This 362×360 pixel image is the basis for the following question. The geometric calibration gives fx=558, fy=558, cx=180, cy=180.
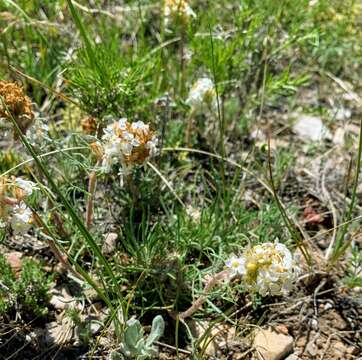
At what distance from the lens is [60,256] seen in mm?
2379

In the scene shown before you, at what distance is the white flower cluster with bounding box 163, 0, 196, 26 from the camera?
10.0 feet

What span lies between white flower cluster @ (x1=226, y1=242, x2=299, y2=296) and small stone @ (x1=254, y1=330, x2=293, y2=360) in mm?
532

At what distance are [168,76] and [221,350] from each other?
159 cm

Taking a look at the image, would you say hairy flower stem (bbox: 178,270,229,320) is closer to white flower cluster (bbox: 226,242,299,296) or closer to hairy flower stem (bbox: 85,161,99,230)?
white flower cluster (bbox: 226,242,299,296)

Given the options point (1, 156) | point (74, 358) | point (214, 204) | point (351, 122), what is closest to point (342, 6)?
point (351, 122)

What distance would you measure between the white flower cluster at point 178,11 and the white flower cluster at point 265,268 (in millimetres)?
1618

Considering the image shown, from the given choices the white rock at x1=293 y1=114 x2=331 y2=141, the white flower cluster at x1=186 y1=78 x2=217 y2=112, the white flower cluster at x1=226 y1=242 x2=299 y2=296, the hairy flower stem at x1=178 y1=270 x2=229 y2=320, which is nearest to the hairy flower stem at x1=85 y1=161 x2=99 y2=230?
the hairy flower stem at x1=178 y1=270 x2=229 y2=320

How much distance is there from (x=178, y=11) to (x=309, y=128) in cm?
118

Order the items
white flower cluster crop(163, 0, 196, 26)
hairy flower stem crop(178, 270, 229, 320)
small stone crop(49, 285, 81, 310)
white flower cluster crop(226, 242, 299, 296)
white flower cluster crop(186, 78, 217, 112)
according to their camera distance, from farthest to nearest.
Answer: white flower cluster crop(163, 0, 196, 26) < white flower cluster crop(186, 78, 217, 112) < small stone crop(49, 285, 81, 310) < hairy flower stem crop(178, 270, 229, 320) < white flower cluster crop(226, 242, 299, 296)

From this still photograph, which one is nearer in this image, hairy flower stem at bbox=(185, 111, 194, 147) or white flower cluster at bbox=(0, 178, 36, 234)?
white flower cluster at bbox=(0, 178, 36, 234)

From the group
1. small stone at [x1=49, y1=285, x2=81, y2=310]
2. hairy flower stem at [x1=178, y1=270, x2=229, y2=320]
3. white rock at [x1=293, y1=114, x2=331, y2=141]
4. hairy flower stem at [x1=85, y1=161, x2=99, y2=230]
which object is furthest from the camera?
white rock at [x1=293, y1=114, x2=331, y2=141]

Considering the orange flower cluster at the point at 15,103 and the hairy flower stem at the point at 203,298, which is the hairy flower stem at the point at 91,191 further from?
the hairy flower stem at the point at 203,298

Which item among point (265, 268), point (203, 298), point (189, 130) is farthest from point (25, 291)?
point (189, 130)

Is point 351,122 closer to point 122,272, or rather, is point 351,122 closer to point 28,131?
point 122,272
